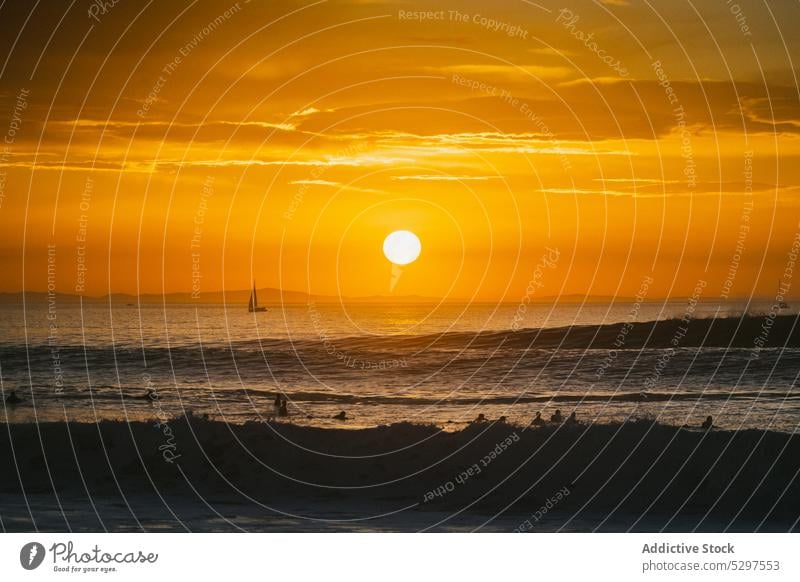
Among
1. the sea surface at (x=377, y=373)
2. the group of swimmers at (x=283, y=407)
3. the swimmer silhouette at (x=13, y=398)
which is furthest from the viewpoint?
the swimmer silhouette at (x=13, y=398)

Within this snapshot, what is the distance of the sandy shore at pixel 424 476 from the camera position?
1981 centimetres

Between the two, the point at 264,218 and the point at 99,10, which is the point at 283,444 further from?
the point at 99,10

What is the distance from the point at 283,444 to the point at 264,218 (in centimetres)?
882

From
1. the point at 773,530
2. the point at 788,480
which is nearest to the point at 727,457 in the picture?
the point at 788,480

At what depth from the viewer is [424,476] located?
2277 centimetres

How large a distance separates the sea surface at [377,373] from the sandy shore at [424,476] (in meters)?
5.77

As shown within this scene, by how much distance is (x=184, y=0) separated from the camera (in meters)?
23.0
